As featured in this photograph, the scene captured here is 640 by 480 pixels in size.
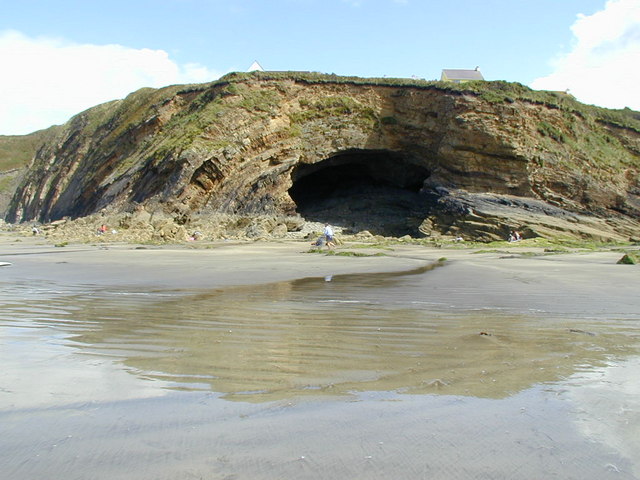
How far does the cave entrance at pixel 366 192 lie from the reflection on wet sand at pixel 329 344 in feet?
76.4

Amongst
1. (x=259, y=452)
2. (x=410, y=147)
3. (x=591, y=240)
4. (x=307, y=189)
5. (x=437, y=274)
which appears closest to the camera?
(x=259, y=452)

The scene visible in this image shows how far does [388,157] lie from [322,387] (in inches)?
1162

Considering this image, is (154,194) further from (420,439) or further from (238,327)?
(420,439)

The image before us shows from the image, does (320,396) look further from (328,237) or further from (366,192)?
(366,192)

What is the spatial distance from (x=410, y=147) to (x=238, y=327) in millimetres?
26836


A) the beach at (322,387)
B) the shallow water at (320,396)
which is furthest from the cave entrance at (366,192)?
the shallow water at (320,396)

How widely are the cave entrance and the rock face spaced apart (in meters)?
0.11

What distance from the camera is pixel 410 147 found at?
30016mm

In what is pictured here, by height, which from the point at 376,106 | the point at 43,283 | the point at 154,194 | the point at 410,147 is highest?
the point at 376,106

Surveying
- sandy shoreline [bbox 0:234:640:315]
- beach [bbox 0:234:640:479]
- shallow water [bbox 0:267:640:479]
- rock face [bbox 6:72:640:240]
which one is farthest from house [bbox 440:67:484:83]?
shallow water [bbox 0:267:640:479]

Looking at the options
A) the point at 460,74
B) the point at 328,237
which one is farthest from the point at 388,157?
the point at 460,74

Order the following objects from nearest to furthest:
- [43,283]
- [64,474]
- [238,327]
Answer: [64,474]
[238,327]
[43,283]

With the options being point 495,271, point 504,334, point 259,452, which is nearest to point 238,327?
point 504,334

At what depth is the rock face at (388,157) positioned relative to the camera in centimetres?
2619
